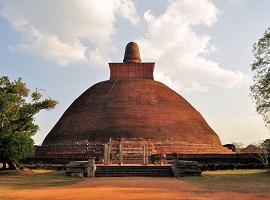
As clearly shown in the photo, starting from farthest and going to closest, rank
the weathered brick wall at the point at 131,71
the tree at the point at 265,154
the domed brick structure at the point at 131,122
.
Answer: the weathered brick wall at the point at 131,71, the domed brick structure at the point at 131,122, the tree at the point at 265,154

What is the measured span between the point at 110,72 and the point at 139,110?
8.62 metres

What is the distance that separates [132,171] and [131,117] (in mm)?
18170

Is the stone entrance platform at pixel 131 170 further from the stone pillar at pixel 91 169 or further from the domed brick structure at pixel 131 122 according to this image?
the domed brick structure at pixel 131 122

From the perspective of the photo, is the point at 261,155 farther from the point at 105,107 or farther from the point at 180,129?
the point at 105,107

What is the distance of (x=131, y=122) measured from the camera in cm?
4072

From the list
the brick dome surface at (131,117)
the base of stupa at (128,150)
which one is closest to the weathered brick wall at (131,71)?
the brick dome surface at (131,117)

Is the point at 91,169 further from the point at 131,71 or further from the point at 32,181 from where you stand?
the point at 131,71

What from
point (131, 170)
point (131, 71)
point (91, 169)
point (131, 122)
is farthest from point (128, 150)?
point (131, 71)

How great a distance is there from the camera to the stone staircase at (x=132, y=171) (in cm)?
2277

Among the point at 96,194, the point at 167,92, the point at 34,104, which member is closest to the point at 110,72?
the point at 167,92

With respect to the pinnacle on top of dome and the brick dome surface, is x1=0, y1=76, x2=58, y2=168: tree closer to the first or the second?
the brick dome surface

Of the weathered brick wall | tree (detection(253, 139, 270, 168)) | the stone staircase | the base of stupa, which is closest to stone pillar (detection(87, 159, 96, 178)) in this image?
the stone staircase

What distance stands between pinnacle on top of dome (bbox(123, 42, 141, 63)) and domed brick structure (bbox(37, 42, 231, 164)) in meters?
2.01

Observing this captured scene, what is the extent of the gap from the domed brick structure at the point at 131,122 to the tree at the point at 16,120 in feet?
23.9
